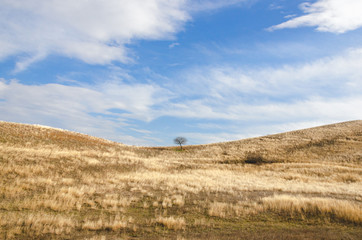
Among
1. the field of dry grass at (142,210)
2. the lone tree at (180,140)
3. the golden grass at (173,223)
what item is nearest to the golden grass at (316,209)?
the field of dry grass at (142,210)

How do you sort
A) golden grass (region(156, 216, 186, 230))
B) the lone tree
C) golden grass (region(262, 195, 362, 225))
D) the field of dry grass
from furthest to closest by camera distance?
the lone tree, golden grass (region(262, 195, 362, 225)), golden grass (region(156, 216, 186, 230)), the field of dry grass

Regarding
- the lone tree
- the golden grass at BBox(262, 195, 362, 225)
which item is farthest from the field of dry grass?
the lone tree

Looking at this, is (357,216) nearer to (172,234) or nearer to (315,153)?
(172,234)

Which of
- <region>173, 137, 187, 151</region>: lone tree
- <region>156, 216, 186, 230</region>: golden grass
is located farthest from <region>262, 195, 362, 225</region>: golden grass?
<region>173, 137, 187, 151</region>: lone tree

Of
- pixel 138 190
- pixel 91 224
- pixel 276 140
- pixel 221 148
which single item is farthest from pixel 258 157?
pixel 91 224

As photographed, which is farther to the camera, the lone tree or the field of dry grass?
the lone tree

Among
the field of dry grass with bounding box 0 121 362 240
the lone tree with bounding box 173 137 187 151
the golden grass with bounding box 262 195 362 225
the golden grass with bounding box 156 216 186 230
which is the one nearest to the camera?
the field of dry grass with bounding box 0 121 362 240

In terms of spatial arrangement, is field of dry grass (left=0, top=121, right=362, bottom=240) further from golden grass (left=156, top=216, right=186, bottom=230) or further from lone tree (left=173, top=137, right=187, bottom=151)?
lone tree (left=173, top=137, right=187, bottom=151)

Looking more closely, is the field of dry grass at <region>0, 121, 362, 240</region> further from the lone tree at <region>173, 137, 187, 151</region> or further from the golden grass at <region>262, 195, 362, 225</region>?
the lone tree at <region>173, 137, 187, 151</region>

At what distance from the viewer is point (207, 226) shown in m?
10.1

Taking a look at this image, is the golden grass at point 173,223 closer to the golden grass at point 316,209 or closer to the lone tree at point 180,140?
the golden grass at point 316,209

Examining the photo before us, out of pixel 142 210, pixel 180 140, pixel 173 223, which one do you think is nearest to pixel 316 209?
pixel 173 223

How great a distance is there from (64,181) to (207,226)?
43.3ft

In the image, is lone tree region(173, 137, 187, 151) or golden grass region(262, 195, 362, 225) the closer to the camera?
golden grass region(262, 195, 362, 225)
